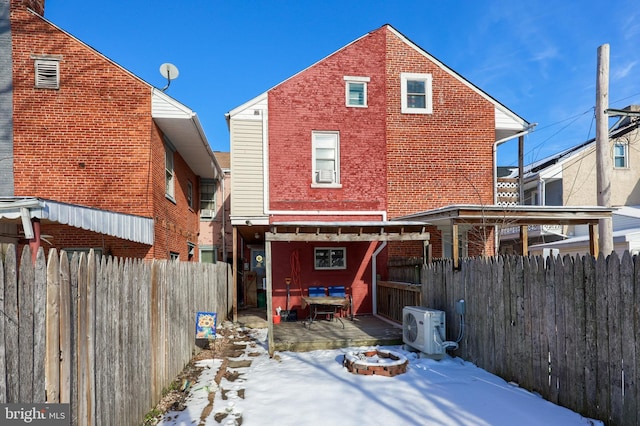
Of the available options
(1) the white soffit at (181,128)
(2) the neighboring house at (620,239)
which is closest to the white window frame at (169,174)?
(1) the white soffit at (181,128)

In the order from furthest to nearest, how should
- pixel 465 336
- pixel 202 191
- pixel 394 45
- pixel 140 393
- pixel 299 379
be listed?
pixel 202 191, pixel 394 45, pixel 465 336, pixel 299 379, pixel 140 393

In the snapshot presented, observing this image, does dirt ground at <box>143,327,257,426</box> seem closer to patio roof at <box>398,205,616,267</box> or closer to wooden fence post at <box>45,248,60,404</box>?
wooden fence post at <box>45,248,60,404</box>

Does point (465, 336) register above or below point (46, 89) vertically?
below

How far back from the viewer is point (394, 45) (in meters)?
12.5

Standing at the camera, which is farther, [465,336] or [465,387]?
[465,336]

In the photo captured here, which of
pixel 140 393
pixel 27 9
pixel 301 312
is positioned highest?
pixel 27 9

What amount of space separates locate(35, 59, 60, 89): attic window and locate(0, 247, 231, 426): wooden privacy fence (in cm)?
648

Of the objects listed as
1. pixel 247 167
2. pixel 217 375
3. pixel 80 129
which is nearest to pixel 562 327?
pixel 217 375

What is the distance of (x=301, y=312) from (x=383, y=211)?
164 inches

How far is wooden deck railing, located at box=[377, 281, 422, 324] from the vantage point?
9.21 metres

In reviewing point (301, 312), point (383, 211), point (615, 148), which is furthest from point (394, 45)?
point (615, 148)

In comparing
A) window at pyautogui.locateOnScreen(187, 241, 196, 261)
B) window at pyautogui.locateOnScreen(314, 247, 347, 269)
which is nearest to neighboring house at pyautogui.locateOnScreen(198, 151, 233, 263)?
window at pyautogui.locateOnScreen(187, 241, 196, 261)

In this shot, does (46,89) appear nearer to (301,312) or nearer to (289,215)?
(289,215)

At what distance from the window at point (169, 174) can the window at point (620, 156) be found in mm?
20680
